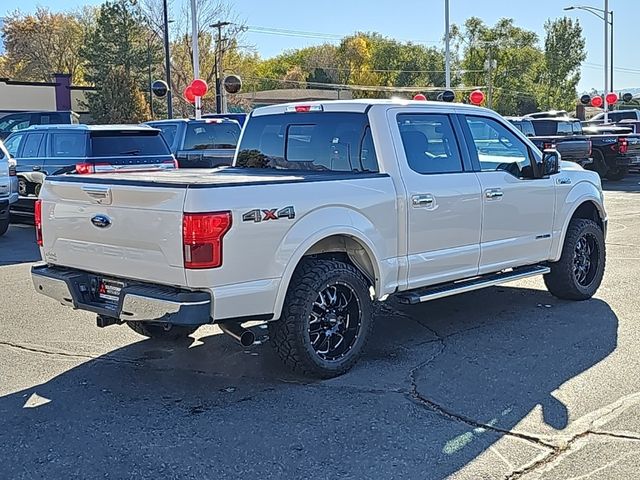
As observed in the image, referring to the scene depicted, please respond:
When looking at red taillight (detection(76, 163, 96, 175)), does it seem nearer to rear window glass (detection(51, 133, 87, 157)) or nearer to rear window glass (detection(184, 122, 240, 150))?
rear window glass (detection(51, 133, 87, 157))

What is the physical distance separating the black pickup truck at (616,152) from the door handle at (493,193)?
1635 centimetres

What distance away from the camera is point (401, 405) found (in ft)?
16.2

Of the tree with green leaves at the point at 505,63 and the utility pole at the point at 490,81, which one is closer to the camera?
the utility pole at the point at 490,81

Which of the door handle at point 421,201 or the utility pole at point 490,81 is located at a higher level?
the utility pole at point 490,81

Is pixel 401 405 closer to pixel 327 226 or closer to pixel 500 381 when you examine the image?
pixel 500 381

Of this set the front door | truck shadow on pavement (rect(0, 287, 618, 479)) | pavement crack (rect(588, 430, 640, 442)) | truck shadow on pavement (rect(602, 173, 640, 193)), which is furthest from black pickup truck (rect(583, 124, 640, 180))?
pavement crack (rect(588, 430, 640, 442))

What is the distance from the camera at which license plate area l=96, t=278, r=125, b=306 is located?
5230mm

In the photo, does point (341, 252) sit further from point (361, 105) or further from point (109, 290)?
point (109, 290)

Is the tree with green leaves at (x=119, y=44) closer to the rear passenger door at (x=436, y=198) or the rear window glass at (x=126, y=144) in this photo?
the rear window glass at (x=126, y=144)

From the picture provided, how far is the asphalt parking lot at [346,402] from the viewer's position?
4.12 meters

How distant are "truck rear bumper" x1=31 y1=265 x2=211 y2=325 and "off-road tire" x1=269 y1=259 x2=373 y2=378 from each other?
0.66m

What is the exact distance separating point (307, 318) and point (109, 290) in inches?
53.3

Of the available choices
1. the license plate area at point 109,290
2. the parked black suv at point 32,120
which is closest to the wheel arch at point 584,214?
the license plate area at point 109,290

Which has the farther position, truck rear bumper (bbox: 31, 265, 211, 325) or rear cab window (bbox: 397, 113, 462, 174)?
rear cab window (bbox: 397, 113, 462, 174)
